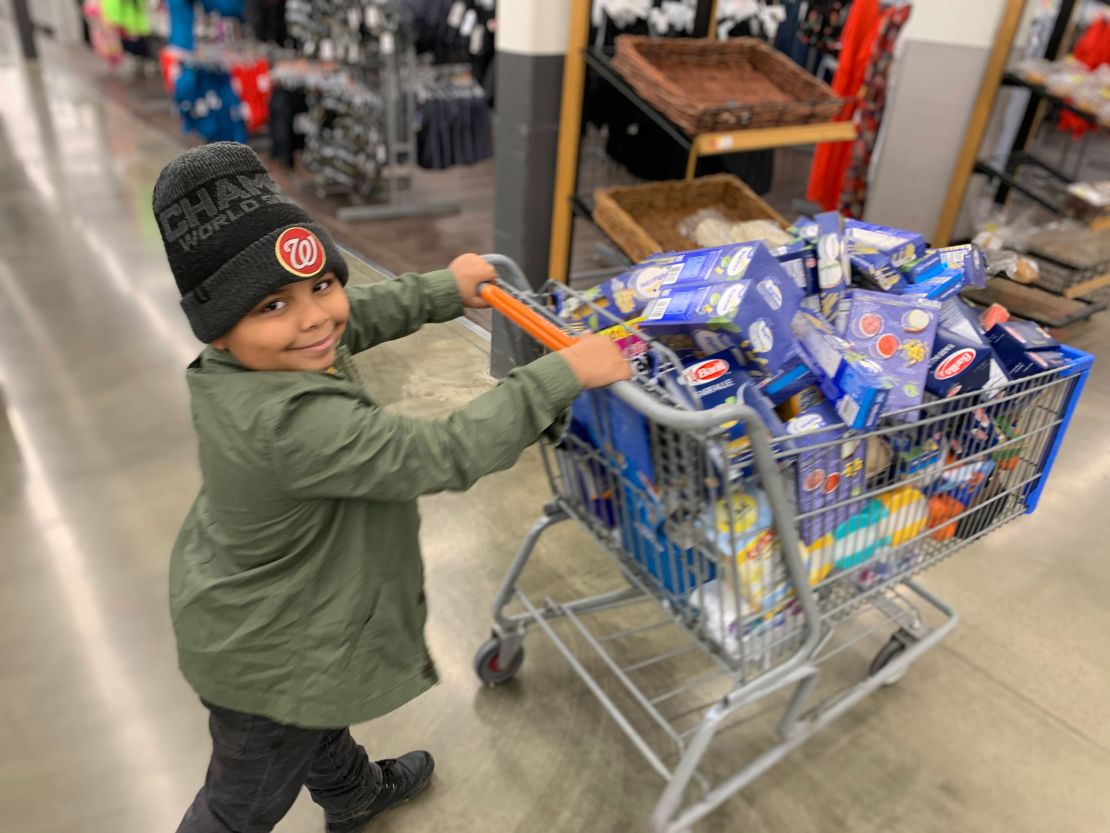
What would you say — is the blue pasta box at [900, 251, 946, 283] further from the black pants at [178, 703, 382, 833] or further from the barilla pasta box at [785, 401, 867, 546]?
the black pants at [178, 703, 382, 833]

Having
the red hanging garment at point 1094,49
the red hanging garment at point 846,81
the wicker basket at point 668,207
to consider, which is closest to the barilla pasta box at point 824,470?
the wicker basket at point 668,207

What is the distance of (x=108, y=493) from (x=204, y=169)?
2060 millimetres

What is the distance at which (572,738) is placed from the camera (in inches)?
77.3

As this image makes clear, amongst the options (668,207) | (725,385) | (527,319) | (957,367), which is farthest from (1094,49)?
(527,319)

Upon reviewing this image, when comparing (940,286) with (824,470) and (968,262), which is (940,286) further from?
(824,470)

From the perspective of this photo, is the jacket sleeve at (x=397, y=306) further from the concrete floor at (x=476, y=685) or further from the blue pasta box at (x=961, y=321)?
the blue pasta box at (x=961, y=321)

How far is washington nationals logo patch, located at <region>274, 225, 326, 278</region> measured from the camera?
1.10 meters

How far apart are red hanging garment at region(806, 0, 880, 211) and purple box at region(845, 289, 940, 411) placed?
12.6 ft

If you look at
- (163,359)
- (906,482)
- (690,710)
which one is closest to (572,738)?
(690,710)

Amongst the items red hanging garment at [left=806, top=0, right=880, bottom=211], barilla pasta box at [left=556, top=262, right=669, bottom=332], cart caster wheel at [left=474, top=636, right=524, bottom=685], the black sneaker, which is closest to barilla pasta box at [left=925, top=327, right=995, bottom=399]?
barilla pasta box at [left=556, top=262, right=669, bottom=332]

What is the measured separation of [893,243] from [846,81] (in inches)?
163

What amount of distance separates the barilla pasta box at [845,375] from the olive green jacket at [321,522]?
0.46 meters

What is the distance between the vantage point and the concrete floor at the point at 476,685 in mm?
1801

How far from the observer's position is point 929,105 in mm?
4902
